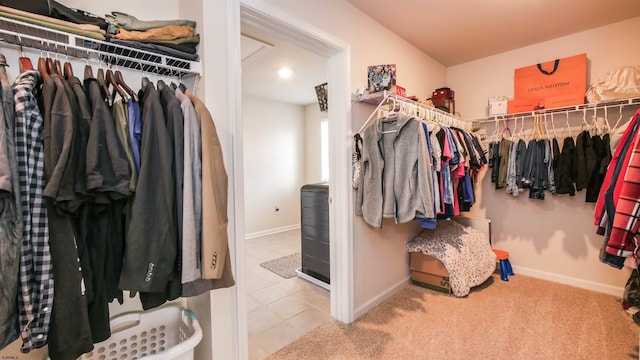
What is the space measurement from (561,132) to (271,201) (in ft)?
14.2

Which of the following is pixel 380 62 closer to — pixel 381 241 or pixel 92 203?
pixel 381 241

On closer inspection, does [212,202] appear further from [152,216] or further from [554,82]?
[554,82]

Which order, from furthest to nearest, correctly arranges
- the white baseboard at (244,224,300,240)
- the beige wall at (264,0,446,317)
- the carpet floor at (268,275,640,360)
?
1. the white baseboard at (244,224,300,240)
2. the beige wall at (264,0,446,317)
3. the carpet floor at (268,275,640,360)

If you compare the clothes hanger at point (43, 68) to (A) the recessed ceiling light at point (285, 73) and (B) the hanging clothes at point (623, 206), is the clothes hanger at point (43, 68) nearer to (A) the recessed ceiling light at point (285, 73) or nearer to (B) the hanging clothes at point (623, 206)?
(B) the hanging clothes at point (623, 206)

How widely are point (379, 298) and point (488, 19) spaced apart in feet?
8.65

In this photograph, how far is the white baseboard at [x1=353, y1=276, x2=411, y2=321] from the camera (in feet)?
7.12

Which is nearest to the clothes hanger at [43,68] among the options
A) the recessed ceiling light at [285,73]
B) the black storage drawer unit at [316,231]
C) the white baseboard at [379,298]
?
the black storage drawer unit at [316,231]

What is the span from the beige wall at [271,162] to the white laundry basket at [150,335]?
340 cm

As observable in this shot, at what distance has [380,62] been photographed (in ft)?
7.75

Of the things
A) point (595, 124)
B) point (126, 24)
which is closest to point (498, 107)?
point (595, 124)

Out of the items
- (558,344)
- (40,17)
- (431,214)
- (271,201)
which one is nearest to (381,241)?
(431,214)

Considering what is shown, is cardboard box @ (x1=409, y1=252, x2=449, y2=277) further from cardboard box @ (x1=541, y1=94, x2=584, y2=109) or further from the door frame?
cardboard box @ (x1=541, y1=94, x2=584, y2=109)

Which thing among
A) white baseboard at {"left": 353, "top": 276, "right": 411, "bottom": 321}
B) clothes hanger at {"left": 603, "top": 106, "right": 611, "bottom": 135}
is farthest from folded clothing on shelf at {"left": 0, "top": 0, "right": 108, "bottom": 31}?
clothes hanger at {"left": 603, "top": 106, "right": 611, "bottom": 135}

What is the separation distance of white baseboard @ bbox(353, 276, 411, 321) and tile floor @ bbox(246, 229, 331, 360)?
257 mm
